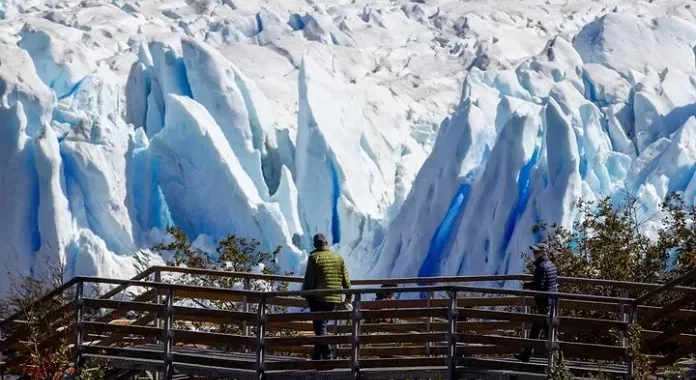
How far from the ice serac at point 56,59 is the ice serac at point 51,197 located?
481 cm

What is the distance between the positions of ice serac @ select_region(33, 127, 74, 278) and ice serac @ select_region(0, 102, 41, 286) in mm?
175

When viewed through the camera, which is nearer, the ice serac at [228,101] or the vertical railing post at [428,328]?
the vertical railing post at [428,328]

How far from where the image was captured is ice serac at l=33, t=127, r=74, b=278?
25031 mm

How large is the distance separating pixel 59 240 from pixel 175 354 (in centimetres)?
1371

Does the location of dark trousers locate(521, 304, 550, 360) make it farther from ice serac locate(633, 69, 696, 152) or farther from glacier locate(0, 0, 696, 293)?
ice serac locate(633, 69, 696, 152)

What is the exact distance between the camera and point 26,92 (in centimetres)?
2736

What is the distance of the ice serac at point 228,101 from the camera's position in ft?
94.2

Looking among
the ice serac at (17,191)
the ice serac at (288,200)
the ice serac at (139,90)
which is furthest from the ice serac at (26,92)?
the ice serac at (288,200)

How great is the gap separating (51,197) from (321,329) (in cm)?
1452

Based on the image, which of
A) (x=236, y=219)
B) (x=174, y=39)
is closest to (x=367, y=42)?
(x=174, y=39)

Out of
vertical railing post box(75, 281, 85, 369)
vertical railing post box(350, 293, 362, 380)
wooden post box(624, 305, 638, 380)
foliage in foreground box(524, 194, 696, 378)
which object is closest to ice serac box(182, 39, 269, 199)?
foliage in foreground box(524, 194, 696, 378)

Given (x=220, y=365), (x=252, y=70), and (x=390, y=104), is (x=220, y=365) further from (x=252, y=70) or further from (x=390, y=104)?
(x=252, y=70)

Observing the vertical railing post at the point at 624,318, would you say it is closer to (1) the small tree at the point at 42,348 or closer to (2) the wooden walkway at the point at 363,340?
(2) the wooden walkway at the point at 363,340

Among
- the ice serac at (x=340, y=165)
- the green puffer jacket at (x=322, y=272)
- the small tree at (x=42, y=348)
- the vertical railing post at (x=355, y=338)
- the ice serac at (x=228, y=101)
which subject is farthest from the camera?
the ice serac at (x=228, y=101)
